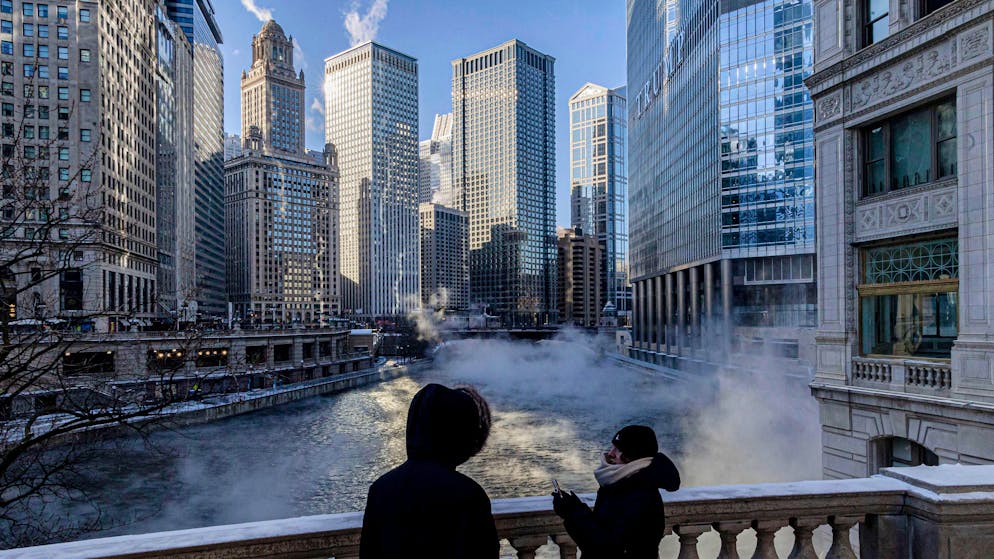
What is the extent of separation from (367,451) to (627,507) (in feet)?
141

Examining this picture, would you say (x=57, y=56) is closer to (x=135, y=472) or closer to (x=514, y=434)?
(x=135, y=472)

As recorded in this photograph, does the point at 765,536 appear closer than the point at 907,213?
Yes

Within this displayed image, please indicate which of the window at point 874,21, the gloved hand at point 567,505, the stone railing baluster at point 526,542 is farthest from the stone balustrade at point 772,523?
the window at point 874,21

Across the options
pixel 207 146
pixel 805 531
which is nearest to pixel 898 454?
pixel 805 531

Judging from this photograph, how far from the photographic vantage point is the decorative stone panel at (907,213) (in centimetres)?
1147

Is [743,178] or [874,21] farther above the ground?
[743,178]

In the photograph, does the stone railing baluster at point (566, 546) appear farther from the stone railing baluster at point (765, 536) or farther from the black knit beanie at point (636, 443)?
the stone railing baluster at point (765, 536)

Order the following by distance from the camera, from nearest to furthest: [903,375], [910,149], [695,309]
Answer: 1. [903,375]
2. [910,149]
3. [695,309]

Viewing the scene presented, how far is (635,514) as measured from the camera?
3.86 metres

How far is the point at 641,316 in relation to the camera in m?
108

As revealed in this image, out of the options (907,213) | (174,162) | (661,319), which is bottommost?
(661,319)

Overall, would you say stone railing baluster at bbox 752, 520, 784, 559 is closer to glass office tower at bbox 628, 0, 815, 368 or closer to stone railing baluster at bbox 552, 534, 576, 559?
stone railing baluster at bbox 552, 534, 576, 559

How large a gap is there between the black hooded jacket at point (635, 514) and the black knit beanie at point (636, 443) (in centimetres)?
8

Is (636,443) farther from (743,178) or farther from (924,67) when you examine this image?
(743,178)
